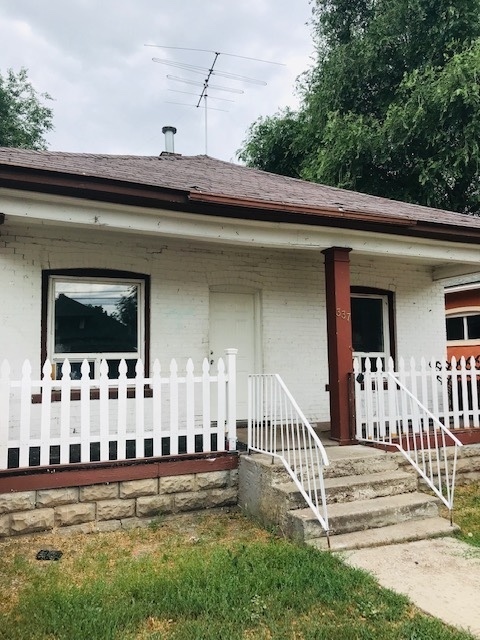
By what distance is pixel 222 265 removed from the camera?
25.1 feet

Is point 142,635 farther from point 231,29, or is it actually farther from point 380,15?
point 380,15

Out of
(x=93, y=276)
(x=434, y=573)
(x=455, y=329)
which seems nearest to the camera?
(x=434, y=573)

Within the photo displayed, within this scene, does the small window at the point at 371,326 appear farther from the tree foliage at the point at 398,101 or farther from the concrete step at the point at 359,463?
the tree foliage at the point at 398,101

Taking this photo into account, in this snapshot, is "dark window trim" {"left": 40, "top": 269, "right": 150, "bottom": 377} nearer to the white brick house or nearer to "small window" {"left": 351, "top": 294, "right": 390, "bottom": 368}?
the white brick house

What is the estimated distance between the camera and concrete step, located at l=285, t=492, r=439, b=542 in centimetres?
436

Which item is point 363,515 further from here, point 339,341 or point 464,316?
point 464,316

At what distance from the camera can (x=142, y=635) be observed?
9.79 ft

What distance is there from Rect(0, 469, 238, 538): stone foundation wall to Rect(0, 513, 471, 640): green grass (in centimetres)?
27

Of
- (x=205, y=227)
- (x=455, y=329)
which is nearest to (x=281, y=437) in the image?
(x=205, y=227)

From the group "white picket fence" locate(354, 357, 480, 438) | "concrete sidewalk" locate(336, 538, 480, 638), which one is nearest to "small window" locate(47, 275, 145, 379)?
"white picket fence" locate(354, 357, 480, 438)

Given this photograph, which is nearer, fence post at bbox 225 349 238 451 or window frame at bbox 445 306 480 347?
fence post at bbox 225 349 238 451

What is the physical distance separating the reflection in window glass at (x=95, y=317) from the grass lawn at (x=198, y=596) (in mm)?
2798

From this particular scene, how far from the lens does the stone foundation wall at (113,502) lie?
4.75 metres

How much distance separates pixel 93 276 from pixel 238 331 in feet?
7.59
